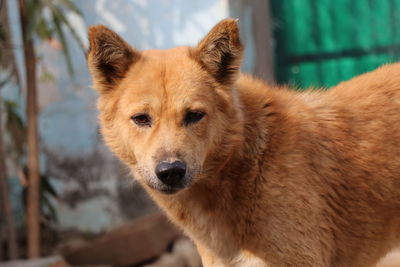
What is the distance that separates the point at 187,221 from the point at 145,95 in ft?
2.61

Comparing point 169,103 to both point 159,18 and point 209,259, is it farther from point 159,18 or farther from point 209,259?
point 159,18

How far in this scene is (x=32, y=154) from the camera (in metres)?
5.74

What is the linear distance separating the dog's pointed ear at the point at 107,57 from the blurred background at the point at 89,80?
274 centimetres

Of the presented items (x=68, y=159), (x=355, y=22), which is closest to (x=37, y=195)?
(x=68, y=159)

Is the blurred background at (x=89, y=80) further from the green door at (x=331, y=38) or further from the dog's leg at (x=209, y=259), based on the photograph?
the dog's leg at (x=209, y=259)

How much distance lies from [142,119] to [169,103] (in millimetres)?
187

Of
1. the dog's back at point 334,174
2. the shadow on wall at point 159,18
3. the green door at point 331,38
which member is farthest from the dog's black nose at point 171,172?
the green door at point 331,38

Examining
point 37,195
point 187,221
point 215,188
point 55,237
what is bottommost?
point 55,237

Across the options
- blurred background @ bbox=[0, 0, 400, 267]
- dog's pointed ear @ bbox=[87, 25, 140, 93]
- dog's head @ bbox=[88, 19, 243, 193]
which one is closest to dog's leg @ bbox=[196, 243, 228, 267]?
dog's head @ bbox=[88, 19, 243, 193]

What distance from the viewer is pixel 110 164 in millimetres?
6766

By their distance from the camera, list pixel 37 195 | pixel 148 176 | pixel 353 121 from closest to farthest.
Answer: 1. pixel 148 176
2. pixel 353 121
3. pixel 37 195

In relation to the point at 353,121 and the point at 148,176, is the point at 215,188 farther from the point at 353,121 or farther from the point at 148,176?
the point at 353,121

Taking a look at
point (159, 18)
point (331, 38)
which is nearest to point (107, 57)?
point (159, 18)

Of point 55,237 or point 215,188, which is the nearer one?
point 215,188
